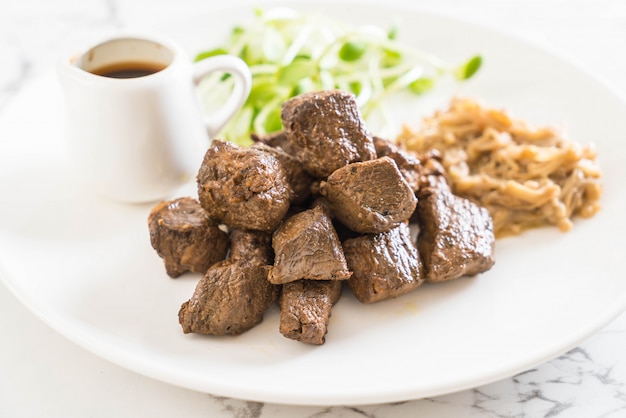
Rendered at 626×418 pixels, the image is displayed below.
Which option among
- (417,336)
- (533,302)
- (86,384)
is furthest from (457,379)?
(86,384)

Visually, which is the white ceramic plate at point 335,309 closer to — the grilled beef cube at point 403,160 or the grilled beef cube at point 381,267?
the grilled beef cube at point 381,267

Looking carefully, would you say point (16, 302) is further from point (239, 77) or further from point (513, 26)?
point (513, 26)

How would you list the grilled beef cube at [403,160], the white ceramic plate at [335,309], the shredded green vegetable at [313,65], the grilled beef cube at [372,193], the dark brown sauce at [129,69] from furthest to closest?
the shredded green vegetable at [313,65] < the dark brown sauce at [129,69] < the grilled beef cube at [403,160] < the grilled beef cube at [372,193] < the white ceramic plate at [335,309]

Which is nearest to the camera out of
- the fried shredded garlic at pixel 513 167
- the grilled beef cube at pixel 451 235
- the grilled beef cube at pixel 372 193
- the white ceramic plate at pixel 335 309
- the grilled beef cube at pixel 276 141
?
the white ceramic plate at pixel 335 309

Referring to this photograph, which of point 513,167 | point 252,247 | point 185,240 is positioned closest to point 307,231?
point 252,247

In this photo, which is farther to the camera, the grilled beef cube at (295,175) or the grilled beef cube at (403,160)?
the grilled beef cube at (403,160)

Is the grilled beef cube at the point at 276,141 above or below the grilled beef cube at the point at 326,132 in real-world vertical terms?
below

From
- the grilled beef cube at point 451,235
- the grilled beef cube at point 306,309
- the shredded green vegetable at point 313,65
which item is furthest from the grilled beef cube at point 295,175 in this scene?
the shredded green vegetable at point 313,65
